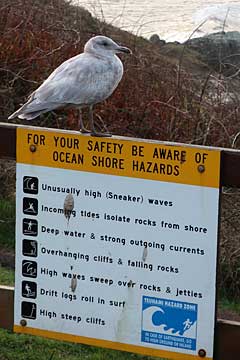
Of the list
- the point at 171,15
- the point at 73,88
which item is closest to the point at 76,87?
the point at 73,88

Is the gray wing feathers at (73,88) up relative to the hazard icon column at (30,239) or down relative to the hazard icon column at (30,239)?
up

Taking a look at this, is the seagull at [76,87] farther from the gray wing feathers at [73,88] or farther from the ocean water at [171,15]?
the ocean water at [171,15]

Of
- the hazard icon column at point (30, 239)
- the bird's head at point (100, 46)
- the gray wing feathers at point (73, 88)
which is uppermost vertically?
the bird's head at point (100, 46)

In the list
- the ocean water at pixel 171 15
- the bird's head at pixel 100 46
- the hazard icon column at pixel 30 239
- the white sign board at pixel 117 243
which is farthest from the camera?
the ocean water at pixel 171 15

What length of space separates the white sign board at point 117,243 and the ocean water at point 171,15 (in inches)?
340

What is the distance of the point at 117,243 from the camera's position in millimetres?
3881

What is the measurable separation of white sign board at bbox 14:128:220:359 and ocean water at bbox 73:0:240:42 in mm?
8631

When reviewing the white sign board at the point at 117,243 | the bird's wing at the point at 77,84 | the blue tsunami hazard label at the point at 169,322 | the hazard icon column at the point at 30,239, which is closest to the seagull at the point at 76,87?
the bird's wing at the point at 77,84

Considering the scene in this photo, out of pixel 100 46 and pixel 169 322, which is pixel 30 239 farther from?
pixel 100 46

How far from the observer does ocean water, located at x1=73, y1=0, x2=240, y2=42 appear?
43.0ft

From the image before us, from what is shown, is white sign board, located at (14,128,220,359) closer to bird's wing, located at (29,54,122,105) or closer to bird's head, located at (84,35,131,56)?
bird's wing, located at (29,54,122,105)

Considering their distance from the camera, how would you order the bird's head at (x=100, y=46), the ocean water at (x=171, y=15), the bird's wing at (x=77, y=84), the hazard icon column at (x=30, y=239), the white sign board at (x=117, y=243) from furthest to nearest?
1. the ocean water at (x=171, y=15)
2. the bird's head at (x=100, y=46)
3. the bird's wing at (x=77, y=84)
4. the hazard icon column at (x=30, y=239)
5. the white sign board at (x=117, y=243)

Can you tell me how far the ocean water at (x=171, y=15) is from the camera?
Result: 1312 cm

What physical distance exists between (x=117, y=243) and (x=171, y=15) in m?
11.6
